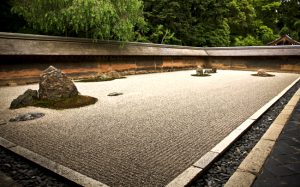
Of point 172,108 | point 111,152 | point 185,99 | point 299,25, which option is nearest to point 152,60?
point 185,99

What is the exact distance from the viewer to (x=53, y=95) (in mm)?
5734

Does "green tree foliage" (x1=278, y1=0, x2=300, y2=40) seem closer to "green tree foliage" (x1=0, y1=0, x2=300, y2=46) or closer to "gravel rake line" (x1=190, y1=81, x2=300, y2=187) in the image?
"green tree foliage" (x1=0, y1=0, x2=300, y2=46)

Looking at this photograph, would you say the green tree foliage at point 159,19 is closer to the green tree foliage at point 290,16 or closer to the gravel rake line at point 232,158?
the green tree foliage at point 290,16

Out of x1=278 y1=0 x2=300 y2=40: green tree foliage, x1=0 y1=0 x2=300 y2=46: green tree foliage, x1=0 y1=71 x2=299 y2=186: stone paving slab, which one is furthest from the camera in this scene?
x1=278 y1=0 x2=300 y2=40: green tree foliage

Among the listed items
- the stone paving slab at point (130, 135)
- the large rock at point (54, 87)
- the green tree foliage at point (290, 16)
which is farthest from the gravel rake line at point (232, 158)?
the green tree foliage at point (290, 16)

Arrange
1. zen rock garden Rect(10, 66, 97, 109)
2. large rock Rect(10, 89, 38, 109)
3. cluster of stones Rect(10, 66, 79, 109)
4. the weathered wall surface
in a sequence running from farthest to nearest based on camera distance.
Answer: the weathered wall surface, cluster of stones Rect(10, 66, 79, 109), zen rock garden Rect(10, 66, 97, 109), large rock Rect(10, 89, 38, 109)

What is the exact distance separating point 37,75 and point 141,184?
9.37m

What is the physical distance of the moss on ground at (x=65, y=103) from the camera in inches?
207

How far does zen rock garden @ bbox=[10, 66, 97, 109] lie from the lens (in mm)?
5398

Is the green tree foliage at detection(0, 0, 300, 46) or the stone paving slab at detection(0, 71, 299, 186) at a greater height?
the green tree foliage at detection(0, 0, 300, 46)

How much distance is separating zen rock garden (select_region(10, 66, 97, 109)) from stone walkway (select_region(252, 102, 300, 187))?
4.32 m

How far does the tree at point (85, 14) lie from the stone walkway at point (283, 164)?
31.4 feet

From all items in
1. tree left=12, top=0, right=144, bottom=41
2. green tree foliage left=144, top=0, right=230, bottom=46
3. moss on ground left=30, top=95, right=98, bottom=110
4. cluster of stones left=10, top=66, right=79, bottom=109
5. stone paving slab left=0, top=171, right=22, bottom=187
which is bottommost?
stone paving slab left=0, top=171, right=22, bottom=187

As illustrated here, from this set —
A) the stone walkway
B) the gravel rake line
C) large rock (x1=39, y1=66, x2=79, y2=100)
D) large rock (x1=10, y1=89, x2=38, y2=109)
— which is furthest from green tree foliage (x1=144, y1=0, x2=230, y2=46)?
the stone walkway
